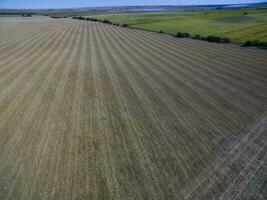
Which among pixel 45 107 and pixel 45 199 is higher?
pixel 45 199

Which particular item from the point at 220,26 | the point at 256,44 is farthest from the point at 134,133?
the point at 220,26

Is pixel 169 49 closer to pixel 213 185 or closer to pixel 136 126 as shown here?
pixel 136 126

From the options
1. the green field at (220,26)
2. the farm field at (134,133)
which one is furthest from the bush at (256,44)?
the farm field at (134,133)

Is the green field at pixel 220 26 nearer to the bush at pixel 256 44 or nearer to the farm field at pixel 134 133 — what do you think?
the bush at pixel 256 44

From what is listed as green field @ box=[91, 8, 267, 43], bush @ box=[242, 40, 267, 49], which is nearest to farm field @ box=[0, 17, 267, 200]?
bush @ box=[242, 40, 267, 49]

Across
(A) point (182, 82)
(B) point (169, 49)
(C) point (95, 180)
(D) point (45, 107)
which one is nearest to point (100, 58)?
(B) point (169, 49)

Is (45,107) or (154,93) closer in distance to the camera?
(45,107)

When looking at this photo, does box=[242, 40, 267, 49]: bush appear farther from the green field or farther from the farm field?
the farm field

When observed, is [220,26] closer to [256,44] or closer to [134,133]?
[256,44]
